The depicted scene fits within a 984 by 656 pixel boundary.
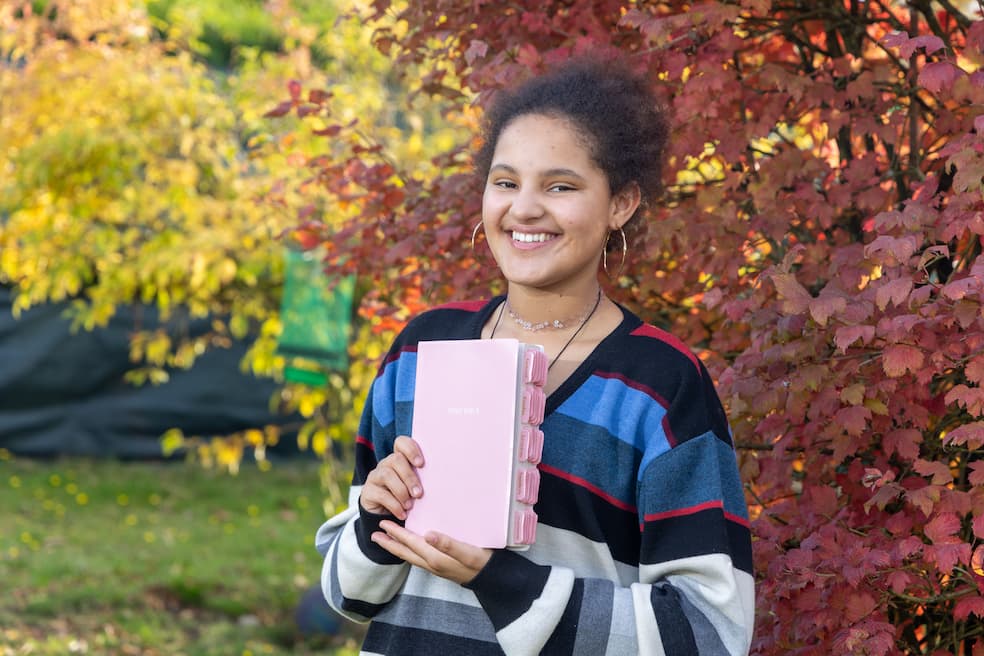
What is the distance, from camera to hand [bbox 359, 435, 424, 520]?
1626 mm

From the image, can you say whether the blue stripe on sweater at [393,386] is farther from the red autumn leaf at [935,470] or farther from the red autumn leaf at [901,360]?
the red autumn leaf at [935,470]

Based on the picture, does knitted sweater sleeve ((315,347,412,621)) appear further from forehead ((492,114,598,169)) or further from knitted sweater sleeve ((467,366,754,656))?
forehead ((492,114,598,169))

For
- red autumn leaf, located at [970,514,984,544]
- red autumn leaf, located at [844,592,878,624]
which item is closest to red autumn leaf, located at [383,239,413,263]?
red autumn leaf, located at [844,592,878,624]

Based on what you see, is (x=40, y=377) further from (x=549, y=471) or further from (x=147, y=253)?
(x=549, y=471)

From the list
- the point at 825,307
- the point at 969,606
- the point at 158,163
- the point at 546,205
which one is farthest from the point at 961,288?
the point at 158,163

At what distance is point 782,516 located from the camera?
2.29 meters

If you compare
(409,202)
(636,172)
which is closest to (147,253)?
(409,202)

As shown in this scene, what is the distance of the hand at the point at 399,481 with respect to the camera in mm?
1626

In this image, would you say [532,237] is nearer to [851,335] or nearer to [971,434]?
[851,335]

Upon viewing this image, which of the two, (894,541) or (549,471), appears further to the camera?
(894,541)

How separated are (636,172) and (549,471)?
1.54ft

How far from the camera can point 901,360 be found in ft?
6.54

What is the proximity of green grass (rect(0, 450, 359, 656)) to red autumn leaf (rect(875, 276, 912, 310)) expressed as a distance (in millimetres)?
3828

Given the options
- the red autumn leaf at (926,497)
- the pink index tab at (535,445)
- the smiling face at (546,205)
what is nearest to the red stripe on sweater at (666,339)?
the smiling face at (546,205)
